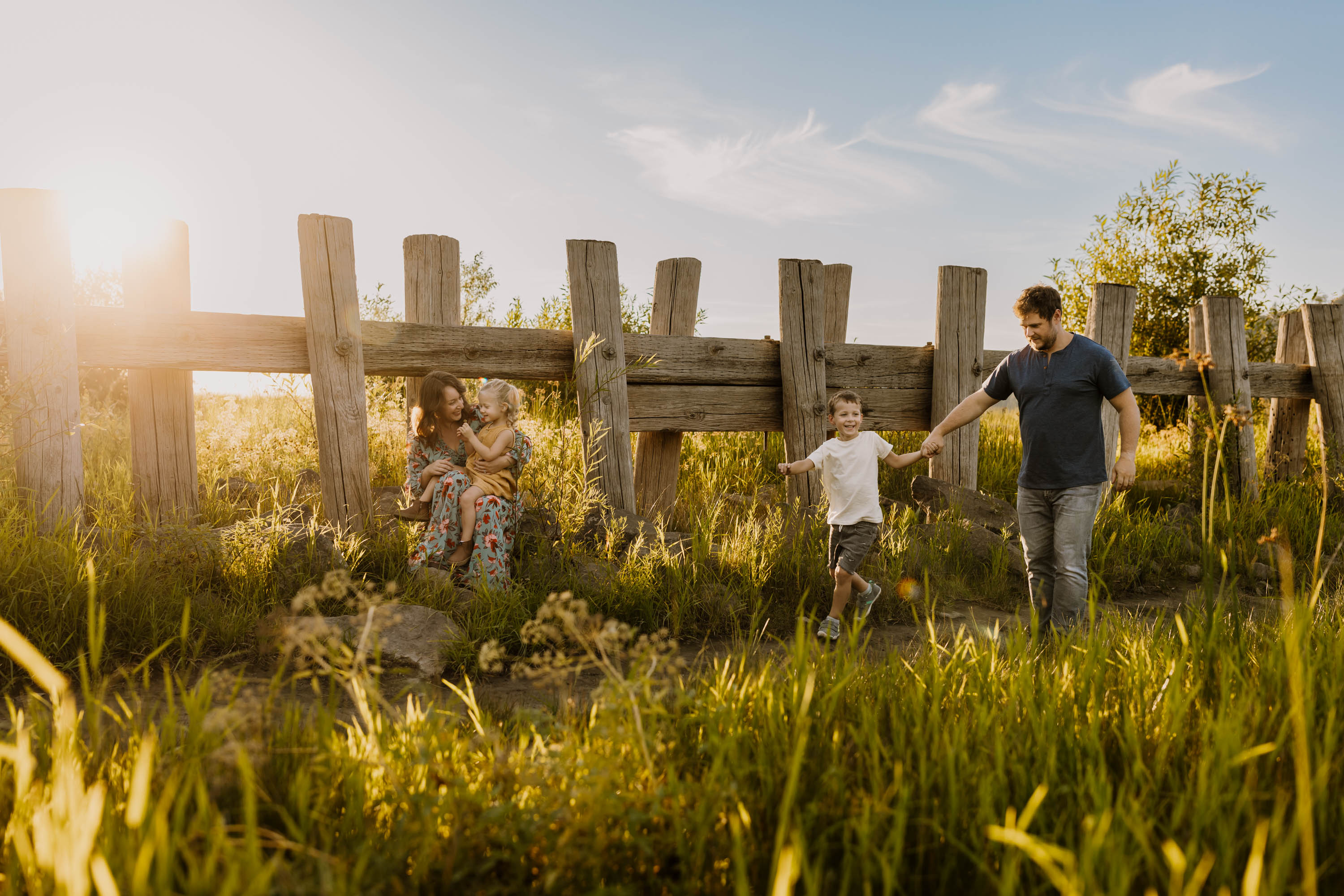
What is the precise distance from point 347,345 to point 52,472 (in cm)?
175

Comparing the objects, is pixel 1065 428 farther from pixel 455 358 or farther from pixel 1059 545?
pixel 455 358

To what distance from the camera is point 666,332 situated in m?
6.28

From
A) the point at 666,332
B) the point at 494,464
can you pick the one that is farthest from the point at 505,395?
the point at 666,332

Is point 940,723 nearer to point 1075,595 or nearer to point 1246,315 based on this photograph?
point 1075,595

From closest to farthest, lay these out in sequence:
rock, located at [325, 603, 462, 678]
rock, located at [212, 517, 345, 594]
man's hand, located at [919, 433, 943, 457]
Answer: rock, located at [325, 603, 462, 678]
rock, located at [212, 517, 345, 594]
man's hand, located at [919, 433, 943, 457]

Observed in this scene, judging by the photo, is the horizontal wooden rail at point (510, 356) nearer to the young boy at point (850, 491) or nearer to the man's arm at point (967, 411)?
the young boy at point (850, 491)

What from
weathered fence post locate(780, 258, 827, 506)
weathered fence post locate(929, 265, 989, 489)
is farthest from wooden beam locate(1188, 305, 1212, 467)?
weathered fence post locate(780, 258, 827, 506)

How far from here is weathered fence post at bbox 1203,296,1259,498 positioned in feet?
25.9

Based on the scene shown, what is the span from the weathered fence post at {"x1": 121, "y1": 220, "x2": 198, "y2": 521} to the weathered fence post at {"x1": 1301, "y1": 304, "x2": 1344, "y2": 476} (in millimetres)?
10297

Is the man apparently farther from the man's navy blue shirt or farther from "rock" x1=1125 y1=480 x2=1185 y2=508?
"rock" x1=1125 y1=480 x2=1185 y2=508

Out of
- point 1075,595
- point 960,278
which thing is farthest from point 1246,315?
point 1075,595

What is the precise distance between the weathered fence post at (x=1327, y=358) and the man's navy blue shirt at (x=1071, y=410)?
235 inches

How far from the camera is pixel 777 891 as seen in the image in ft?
3.67

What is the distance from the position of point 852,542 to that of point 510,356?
270cm
